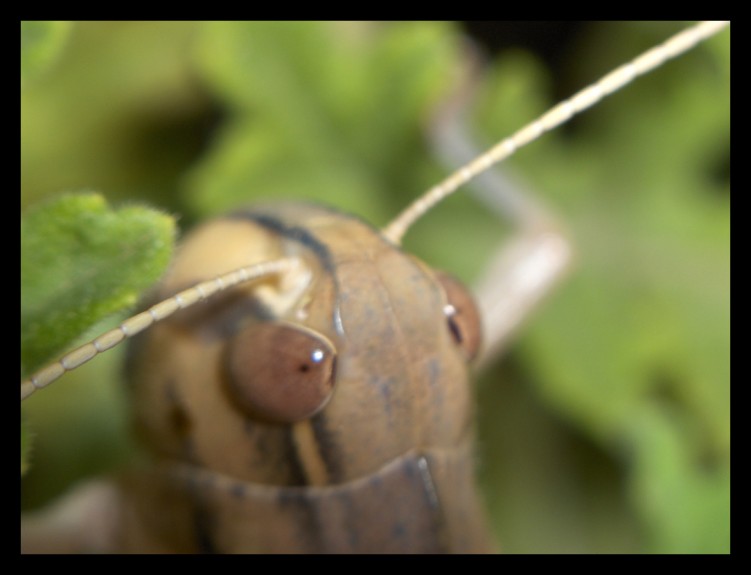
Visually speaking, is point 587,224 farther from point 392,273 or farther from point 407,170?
point 392,273

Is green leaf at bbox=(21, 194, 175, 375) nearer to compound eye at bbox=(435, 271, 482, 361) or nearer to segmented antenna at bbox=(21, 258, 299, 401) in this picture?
segmented antenna at bbox=(21, 258, 299, 401)

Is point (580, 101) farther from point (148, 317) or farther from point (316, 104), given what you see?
point (316, 104)

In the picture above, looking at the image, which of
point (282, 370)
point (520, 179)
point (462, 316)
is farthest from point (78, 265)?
point (520, 179)

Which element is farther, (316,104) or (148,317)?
(316,104)

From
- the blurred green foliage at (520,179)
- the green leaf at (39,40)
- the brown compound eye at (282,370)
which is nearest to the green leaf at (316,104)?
the blurred green foliage at (520,179)

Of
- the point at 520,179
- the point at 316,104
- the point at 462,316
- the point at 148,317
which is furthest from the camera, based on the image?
the point at 520,179

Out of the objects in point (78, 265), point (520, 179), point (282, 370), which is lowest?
point (282, 370)

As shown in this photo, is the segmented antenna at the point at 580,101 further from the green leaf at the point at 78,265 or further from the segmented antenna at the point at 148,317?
the green leaf at the point at 78,265
